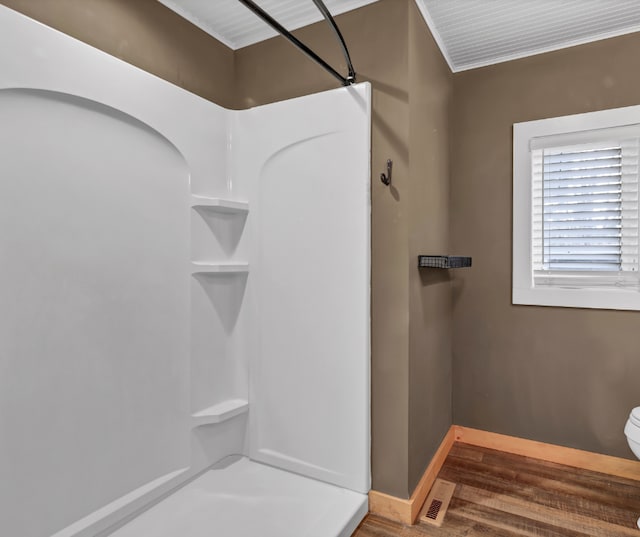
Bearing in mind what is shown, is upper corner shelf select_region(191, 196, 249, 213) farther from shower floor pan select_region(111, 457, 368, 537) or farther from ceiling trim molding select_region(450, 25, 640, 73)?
ceiling trim molding select_region(450, 25, 640, 73)

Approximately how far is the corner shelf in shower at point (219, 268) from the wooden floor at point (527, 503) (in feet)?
4.30

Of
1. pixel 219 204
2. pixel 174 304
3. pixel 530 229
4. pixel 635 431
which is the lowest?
pixel 635 431

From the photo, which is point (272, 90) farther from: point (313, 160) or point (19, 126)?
point (19, 126)

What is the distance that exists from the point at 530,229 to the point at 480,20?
114cm

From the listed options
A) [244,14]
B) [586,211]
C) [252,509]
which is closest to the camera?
[252,509]

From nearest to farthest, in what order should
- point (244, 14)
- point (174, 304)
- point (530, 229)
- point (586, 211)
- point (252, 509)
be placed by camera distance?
point (252, 509)
point (174, 304)
point (244, 14)
point (586, 211)
point (530, 229)

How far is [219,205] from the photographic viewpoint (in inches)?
77.4

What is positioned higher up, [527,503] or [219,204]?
[219,204]

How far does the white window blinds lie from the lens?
6.92 ft

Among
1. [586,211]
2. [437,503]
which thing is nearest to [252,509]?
[437,503]

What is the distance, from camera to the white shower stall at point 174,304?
1.35 metres

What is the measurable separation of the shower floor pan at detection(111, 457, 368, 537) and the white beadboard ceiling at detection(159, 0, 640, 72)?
2091 mm

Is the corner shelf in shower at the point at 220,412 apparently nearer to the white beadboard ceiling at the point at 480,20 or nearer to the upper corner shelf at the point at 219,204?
the upper corner shelf at the point at 219,204

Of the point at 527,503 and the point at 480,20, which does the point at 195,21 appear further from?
the point at 527,503
